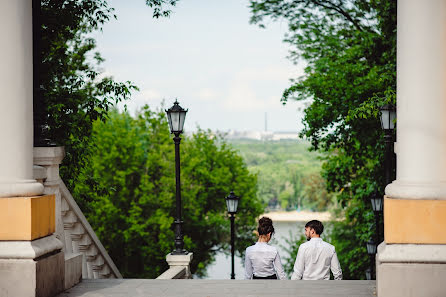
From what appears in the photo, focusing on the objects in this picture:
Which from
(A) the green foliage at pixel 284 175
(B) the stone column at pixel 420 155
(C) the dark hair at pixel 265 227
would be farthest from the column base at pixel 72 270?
(A) the green foliage at pixel 284 175

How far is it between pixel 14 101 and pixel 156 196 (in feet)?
121

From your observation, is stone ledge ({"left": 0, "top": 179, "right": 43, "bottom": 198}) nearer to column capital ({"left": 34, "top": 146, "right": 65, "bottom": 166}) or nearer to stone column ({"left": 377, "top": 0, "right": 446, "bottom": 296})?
column capital ({"left": 34, "top": 146, "right": 65, "bottom": 166})

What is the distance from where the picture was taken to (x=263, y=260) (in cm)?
909

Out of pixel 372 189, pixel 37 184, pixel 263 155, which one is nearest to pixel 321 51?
pixel 372 189

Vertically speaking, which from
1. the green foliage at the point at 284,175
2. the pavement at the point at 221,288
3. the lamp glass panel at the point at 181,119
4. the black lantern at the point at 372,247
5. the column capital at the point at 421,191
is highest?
the lamp glass panel at the point at 181,119

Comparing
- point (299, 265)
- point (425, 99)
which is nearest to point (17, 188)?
point (299, 265)

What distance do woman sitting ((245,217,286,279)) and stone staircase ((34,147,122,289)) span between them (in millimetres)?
2222

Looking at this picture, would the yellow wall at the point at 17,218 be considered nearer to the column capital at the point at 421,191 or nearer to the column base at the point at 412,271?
the column base at the point at 412,271

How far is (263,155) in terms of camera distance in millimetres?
130875

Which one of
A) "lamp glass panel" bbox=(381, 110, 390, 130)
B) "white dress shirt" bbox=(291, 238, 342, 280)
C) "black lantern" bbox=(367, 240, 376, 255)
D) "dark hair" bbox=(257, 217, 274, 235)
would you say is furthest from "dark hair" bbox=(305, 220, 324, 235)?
"black lantern" bbox=(367, 240, 376, 255)

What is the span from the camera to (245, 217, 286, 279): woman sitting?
902cm

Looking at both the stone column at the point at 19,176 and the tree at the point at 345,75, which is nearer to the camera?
the stone column at the point at 19,176

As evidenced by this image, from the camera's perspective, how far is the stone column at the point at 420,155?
22.9 ft

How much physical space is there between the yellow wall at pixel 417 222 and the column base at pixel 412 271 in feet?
0.28
